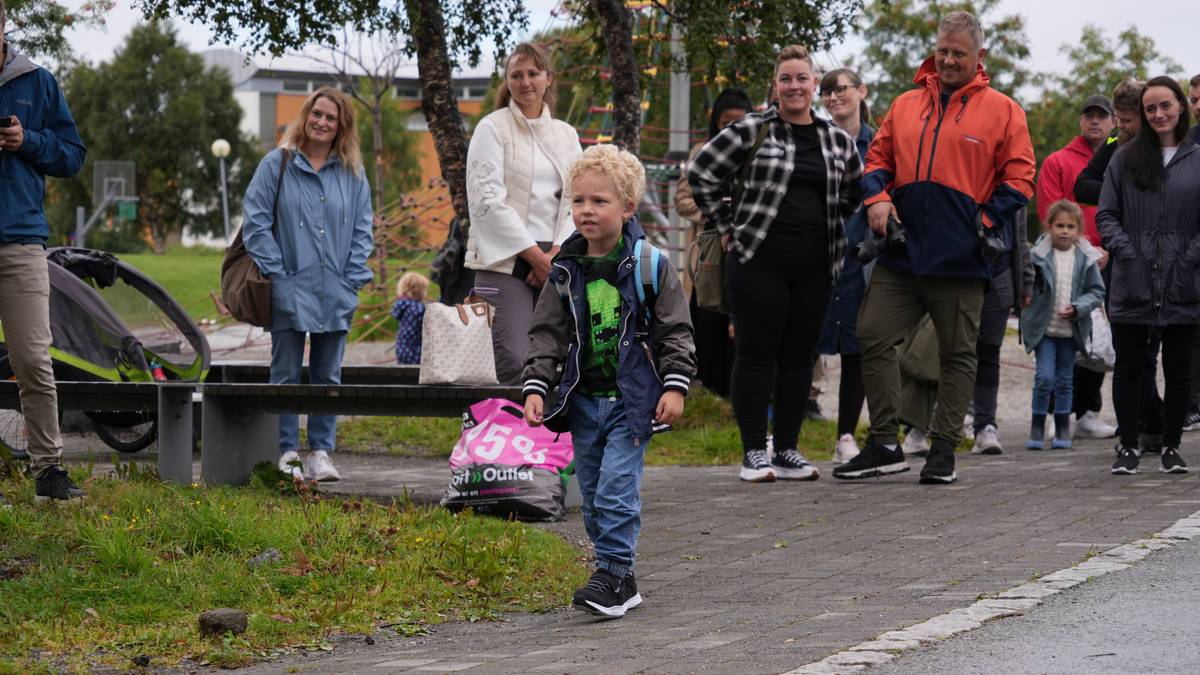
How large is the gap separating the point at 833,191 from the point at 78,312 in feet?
15.9

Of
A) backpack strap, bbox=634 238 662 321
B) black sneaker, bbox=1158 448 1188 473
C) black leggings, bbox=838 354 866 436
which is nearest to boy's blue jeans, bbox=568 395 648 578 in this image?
backpack strap, bbox=634 238 662 321

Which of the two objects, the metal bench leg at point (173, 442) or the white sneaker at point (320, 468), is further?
the white sneaker at point (320, 468)

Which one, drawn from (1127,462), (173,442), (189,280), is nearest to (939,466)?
(1127,462)

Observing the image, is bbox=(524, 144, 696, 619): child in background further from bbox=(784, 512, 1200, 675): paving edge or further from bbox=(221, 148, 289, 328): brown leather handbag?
bbox=(221, 148, 289, 328): brown leather handbag

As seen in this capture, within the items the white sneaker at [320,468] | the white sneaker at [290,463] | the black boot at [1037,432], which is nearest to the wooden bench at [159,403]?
the white sneaker at [290,463]

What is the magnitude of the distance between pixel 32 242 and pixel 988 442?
20.5 feet

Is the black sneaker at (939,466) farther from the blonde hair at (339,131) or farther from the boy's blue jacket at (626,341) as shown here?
the blonde hair at (339,131)

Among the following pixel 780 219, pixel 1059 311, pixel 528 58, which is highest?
pixel 528 58

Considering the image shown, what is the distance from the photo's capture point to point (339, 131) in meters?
9.33

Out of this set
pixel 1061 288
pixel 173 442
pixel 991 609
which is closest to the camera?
pixel 991 609

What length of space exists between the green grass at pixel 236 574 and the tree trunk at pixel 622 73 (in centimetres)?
612

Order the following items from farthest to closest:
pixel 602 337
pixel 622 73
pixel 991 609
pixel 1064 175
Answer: pixel 622 73, pixel 1064 175, pixel 602 337, pixel 991 609

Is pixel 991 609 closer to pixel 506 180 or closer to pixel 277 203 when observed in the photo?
pixel 506 180

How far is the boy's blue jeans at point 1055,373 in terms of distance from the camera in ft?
38.3
